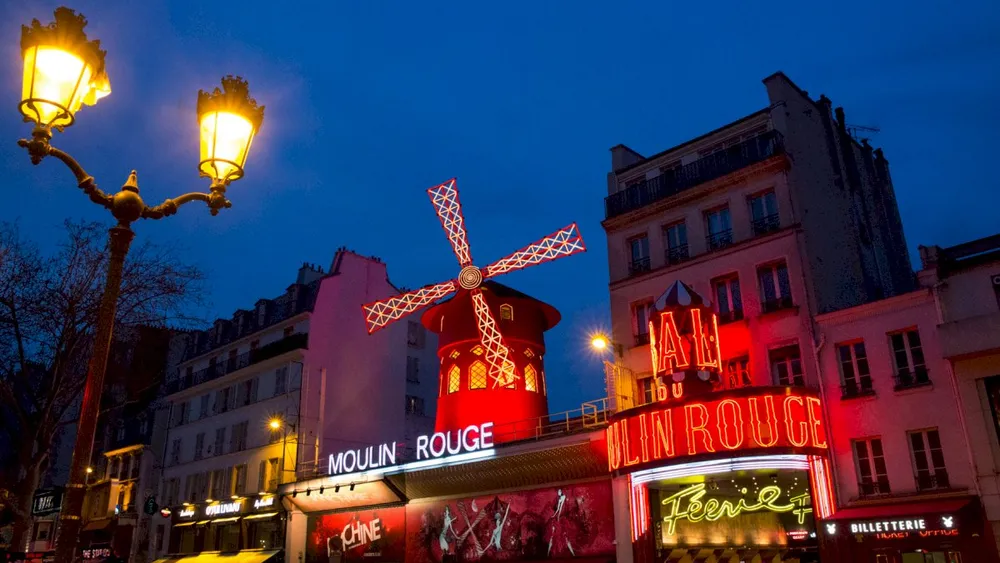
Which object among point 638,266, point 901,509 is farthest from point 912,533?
point 638,266

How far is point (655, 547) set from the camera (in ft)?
49.8

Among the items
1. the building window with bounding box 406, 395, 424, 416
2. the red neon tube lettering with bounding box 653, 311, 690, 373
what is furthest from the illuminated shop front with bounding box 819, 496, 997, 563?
the building window with bounding box 406, 395, 424, 416

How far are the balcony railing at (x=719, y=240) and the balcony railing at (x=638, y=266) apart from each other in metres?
1.53

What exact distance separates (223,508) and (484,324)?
11.5 metres

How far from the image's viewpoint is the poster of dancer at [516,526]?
1642cm

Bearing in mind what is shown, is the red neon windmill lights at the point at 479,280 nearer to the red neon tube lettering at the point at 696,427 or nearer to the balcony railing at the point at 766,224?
the balcony railing at the point at 766,224

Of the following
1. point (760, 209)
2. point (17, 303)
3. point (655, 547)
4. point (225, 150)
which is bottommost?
point (655, 547)

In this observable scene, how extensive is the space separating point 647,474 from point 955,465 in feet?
16.6

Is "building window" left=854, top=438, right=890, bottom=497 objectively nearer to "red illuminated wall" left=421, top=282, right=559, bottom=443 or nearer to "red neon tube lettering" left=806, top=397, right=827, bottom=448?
"red neon tube lettering" left=806, top=397, right=827, bottom=448

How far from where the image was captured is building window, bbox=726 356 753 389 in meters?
15.4

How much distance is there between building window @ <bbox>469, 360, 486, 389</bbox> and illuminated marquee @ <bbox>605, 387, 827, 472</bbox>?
6554 millimetres

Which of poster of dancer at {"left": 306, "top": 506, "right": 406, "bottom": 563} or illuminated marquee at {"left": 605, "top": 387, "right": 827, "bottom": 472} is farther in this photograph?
poster of dancer at {"left": 306, "top": 506, "right": 406, "bottom": 563}

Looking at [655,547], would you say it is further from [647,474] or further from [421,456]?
[421,456]

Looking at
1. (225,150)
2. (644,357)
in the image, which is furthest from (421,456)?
(225,150)
